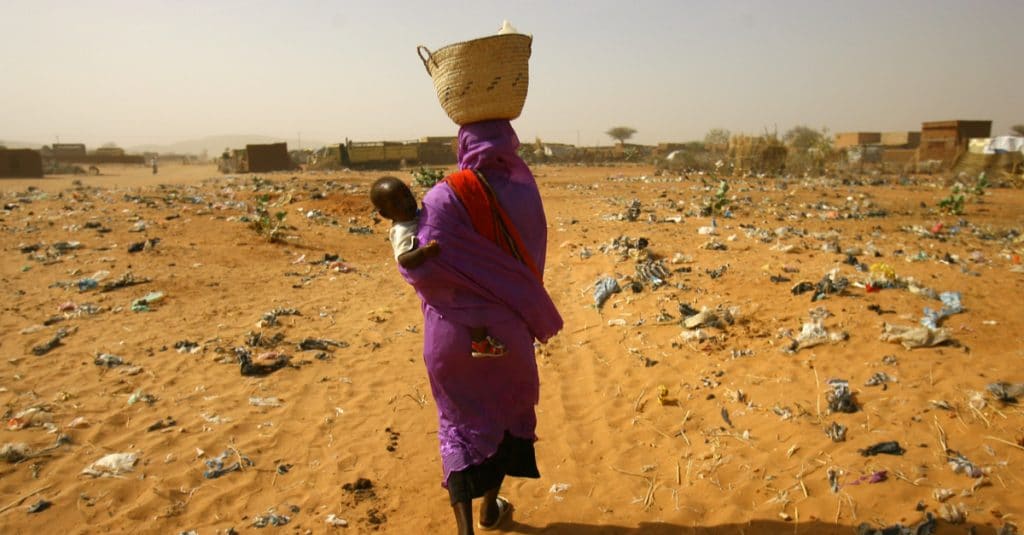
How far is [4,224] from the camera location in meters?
9.96

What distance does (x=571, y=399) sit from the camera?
4039 millimetres

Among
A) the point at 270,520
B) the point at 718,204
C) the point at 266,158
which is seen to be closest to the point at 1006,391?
the point at 270,520

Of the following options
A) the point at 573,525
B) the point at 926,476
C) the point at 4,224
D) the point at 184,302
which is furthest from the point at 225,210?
the point at 926,476

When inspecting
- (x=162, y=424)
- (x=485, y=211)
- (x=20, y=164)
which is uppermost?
(x=20, y=164)

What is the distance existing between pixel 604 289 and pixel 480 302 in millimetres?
3753

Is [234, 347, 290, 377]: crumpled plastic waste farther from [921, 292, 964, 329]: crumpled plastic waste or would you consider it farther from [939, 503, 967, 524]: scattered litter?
[921, 292, 964, 329]: crumpled plastic waste

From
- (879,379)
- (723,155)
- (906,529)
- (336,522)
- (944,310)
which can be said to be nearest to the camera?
(906,529)

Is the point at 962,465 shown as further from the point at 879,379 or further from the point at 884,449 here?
the point at 879,379

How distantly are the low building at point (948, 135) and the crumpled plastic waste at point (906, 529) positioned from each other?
23.1 m

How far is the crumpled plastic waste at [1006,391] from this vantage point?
3152 millimetres

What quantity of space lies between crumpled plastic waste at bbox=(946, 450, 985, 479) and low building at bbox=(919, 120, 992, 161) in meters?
22.6

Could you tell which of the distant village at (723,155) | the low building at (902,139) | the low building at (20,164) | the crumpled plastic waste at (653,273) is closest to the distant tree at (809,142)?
the distant village at (723,155)

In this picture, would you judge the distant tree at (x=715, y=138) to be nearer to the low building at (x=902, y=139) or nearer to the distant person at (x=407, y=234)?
the low building at (x=902, y=139)

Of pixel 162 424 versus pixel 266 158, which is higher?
pixel 266 158
